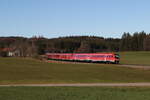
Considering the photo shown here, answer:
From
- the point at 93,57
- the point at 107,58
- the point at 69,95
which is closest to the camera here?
the point at 69,95

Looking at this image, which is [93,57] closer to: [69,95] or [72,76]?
[72,76]

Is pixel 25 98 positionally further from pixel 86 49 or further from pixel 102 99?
pixel 86 49

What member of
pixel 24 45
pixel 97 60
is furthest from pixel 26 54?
pixel 97 60

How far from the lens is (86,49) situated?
177 metres

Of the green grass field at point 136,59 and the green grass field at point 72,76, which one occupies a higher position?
the green grass field at point 72,76

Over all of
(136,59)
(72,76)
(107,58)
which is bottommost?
(136,59)

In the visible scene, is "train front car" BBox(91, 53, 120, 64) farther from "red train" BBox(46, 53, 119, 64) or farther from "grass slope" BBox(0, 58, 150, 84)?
"grass slope" BBox(0, 58, 150, 84)

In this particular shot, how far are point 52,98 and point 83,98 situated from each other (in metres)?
1.38

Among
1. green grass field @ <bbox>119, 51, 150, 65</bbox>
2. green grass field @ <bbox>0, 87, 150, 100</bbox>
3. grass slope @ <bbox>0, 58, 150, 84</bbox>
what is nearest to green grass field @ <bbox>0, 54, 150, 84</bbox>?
grass slope @ <bbox>0, 58, 150, 84</bbox>

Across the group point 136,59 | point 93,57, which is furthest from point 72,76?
point 136,59

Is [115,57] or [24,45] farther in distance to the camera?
[24,45]

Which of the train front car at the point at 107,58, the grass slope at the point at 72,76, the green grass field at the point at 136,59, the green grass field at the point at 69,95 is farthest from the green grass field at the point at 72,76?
the green grass field at the point at 136,59

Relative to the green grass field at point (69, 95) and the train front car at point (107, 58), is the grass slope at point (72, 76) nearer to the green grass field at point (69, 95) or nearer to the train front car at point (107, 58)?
the green grass field at point (69, 95)

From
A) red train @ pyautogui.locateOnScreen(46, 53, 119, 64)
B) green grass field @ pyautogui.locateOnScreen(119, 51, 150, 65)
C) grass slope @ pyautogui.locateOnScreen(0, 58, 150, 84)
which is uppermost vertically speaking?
red train @ pyautogui.locateOnScreen(46, 53, 119, 64)
